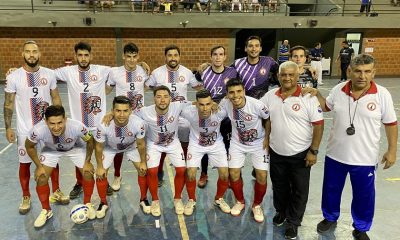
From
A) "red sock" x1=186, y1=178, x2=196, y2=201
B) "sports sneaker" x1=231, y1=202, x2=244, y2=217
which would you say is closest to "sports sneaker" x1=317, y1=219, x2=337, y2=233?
"sports sneaker" x1=231, y1=202, x2=244, y2=217

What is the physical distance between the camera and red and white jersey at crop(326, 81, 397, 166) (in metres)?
4.16

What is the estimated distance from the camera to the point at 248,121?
16.4ft

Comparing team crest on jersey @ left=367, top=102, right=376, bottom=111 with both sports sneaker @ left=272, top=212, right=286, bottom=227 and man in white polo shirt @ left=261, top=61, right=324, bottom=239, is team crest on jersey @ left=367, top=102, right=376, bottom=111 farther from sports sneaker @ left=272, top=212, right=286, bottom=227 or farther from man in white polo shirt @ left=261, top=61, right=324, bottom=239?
sports sneaker @ left=272, top=212, right=286, bottom=227

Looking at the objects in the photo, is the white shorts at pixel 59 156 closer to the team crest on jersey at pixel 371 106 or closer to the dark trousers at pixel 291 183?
the dark trousers at pixel 291 183

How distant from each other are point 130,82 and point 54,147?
65.4 inches

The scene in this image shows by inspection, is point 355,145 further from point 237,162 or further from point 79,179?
point 79,179

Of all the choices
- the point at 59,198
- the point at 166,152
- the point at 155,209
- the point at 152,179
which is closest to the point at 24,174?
the point at 59,198

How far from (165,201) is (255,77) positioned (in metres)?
2.40

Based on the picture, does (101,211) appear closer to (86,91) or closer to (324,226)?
(86,91)

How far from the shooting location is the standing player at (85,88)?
5.60 meters

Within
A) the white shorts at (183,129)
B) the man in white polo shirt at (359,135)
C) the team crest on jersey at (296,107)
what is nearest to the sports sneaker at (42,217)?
the white shorts at (183,129)

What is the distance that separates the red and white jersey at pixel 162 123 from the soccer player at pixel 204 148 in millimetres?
148

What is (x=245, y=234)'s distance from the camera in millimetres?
4848

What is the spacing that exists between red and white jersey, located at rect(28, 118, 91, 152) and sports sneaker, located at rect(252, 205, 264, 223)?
101 inches
